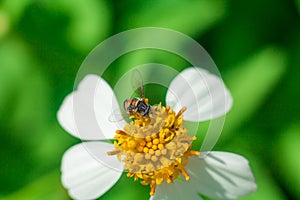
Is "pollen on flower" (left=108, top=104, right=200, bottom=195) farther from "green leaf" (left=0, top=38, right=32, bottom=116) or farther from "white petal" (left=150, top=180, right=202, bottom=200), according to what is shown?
"green leaf" (left=0, top=38, right=32, bottom=116)

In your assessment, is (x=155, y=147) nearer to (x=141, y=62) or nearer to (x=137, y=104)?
(x=137, y=104)

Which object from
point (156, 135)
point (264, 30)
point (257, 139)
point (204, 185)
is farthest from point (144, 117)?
point (264, 30)

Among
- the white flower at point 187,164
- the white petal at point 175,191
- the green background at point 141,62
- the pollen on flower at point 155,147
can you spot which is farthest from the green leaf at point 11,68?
the white petal at point 175,191

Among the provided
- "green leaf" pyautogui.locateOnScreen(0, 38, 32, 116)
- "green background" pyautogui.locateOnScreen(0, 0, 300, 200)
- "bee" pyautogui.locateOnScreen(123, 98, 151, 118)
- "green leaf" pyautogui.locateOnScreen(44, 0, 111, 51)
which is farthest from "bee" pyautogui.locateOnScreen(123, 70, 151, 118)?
"green leaf" pyautogui.locateOnScreen(0, 38, 32, 116)

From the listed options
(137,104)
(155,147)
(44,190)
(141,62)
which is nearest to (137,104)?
(137,104)

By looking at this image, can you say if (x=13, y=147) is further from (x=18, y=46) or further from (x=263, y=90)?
(x=263, y=90)

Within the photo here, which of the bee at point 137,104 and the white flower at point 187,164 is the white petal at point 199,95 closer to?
the white flower at point 187,164
